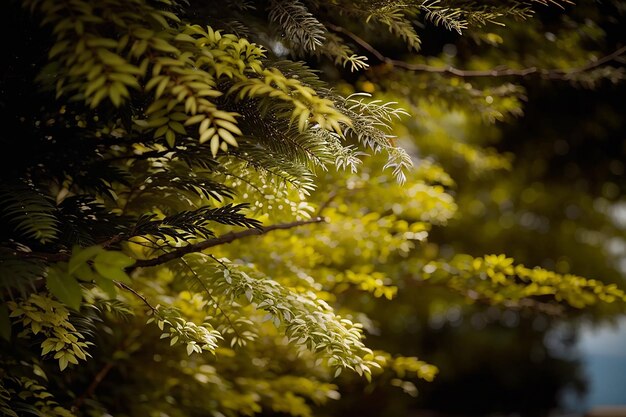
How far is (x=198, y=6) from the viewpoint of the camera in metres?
1.74

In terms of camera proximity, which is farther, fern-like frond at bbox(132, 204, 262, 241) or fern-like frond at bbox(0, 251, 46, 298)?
fern-like frond at bbox(132, 204, 262, 241)

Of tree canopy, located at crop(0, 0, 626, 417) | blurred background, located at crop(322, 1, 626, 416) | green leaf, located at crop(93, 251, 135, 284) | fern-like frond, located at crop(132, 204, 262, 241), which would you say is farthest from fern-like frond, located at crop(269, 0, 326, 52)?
blurred background, located at crop(322, 1, 626, 416)

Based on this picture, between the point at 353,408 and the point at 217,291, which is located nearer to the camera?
the point at 217,291

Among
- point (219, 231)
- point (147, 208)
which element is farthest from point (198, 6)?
point (219, 231)

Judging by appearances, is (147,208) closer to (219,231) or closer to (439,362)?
(219,231)

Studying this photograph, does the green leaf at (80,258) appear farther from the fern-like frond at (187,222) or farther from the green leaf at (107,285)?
the fern-like frond at (187,222)

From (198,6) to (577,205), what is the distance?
6.02m

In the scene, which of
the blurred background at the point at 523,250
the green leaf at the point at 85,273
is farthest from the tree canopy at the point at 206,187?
the blurred background at the point at 523,250

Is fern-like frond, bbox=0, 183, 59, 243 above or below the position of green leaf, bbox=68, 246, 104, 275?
above

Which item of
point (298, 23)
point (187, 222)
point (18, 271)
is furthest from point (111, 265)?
point (298, 23)

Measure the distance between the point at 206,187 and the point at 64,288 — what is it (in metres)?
0.55

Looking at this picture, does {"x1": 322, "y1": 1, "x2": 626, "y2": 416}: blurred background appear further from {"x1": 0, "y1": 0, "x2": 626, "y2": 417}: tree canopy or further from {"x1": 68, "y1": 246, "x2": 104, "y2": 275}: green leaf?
{"x1": 68, "y1": 246, "x2": 104, "y2": 275}: green leaf

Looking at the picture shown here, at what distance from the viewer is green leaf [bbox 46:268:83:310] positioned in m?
0.91

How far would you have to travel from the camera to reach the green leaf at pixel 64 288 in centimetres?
91
